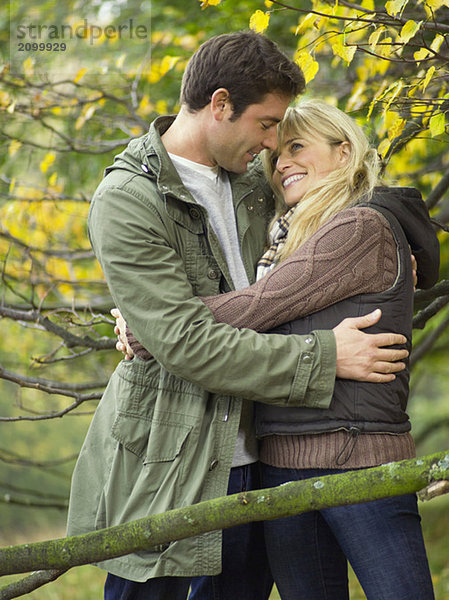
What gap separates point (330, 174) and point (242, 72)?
45 cm

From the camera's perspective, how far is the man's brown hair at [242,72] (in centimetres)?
255

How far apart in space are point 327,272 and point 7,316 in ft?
5.51

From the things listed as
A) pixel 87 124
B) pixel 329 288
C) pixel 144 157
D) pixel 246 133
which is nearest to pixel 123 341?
pixel 144 157

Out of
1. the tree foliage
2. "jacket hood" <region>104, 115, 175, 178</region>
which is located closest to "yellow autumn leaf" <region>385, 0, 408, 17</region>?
"jacket hood" <region>104, 115, 175, 178</region>

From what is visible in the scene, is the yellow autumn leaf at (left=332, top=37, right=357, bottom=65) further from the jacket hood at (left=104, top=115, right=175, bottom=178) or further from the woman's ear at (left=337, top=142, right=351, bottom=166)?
the jacket hood at (left=104, top=115, right=175, bottom=178)

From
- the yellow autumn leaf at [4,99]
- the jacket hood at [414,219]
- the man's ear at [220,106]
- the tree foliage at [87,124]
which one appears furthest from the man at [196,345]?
the yellow autumn leaf at [4,99]

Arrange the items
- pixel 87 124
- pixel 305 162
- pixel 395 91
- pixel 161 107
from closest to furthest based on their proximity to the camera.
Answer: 1. pixel 395 91
2. pixel 305 162
3. pixel 161 107
4. pixel 87 124

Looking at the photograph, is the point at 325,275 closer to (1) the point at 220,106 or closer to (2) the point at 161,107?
(1) the point at 220,106

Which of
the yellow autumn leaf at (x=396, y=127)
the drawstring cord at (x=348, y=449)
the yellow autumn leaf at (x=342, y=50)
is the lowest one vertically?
the drawstring cord at (x=348, y=449)

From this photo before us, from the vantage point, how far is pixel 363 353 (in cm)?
222

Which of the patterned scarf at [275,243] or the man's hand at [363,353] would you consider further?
the patterned scarf at [275,243]

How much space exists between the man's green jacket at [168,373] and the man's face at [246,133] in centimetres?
24

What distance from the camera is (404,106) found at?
2975 mm

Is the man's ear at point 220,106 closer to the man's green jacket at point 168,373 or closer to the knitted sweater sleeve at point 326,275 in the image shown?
the man's green jacket at point 168,373
